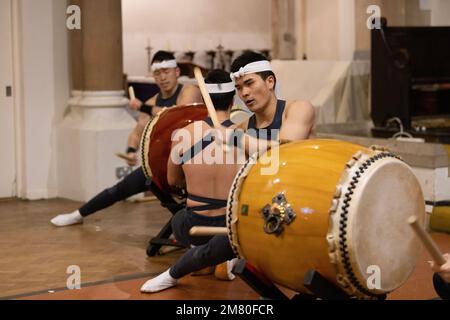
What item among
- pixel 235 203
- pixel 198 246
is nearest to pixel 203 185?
pixel 198 246

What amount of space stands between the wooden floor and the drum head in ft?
3.25

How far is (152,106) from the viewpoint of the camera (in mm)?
6590

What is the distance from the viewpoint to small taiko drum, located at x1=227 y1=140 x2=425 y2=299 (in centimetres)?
352

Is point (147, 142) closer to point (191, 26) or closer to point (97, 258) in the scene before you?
point (97, 258)

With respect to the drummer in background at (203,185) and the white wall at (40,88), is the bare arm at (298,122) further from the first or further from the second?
the white wall at (40,88)

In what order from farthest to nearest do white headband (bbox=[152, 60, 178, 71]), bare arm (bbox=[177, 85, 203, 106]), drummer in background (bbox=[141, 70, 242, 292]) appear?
white headband (bbox=[152, 60, 178, 71]) → bare arm (bbox=[177, 85, 203, 106]) → drummer in background (bbox=[141, 70, 242, 292])

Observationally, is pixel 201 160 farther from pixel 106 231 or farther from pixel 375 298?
Result: pixel 106 231

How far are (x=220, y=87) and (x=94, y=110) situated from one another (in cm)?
328

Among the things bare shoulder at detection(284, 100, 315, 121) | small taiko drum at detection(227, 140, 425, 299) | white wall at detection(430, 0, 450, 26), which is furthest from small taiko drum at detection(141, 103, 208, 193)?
white wall at detection(430, 0, 450, 26)

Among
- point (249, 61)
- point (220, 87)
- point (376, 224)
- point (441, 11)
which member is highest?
point (441, 11)

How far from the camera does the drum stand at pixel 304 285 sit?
357 cm

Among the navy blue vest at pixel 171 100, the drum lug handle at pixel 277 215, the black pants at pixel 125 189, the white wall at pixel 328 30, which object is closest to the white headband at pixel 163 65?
the navy blue vest at pixel 171 100

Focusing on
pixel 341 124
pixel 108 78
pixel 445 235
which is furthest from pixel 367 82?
pixel 445 235

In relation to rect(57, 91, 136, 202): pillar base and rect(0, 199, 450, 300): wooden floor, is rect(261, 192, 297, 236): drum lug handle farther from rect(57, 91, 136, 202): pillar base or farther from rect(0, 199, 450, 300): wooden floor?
rect(57, 91, 136, 202): pillar base
